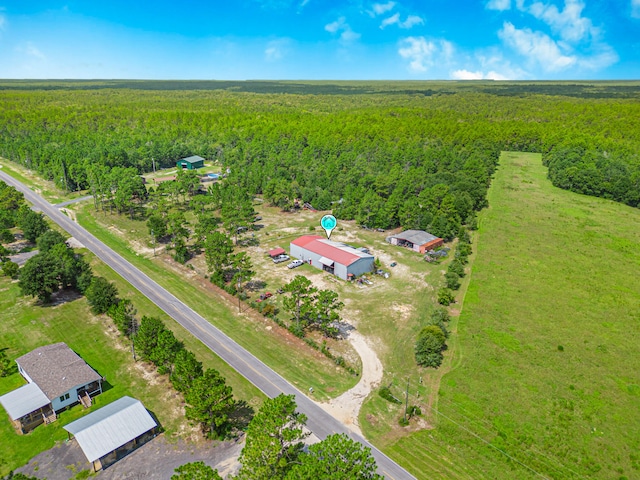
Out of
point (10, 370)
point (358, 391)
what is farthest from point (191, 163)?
point (358, 391)

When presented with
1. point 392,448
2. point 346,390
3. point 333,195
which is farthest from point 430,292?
point 333,195

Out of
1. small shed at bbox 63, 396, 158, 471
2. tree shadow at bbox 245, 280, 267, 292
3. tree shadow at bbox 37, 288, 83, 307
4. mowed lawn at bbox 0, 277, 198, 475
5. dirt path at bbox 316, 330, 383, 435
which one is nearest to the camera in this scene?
small shed at bbox 63, 396, 158, 471

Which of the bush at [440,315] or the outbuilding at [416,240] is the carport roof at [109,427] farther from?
the outbuilding at [416,240]

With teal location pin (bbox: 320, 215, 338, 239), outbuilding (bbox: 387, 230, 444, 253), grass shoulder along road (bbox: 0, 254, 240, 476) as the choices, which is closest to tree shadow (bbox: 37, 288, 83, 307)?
grass shoulder along road (bbox: 0, 254, 240, 476)

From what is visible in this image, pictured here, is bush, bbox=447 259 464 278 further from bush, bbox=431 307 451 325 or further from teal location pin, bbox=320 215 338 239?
teal location pin, bbox=320 215 338 239

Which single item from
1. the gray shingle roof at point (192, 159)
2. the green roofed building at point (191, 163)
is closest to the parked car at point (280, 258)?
the green roofed building at point (191, 163)

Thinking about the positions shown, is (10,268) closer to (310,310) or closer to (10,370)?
(10,370)

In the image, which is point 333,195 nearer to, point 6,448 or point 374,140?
point 374,140
